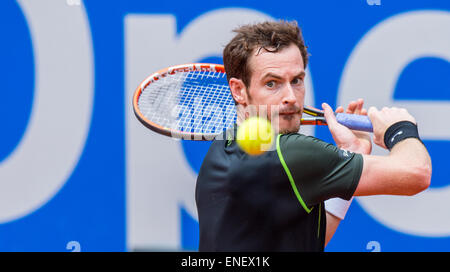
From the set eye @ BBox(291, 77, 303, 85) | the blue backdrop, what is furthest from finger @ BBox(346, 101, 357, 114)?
the blue backdrop

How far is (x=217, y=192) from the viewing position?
171 centimetres

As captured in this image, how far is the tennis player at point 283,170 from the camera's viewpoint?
1580 mm

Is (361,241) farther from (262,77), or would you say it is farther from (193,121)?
(262,77)

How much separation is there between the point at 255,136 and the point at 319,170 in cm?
23

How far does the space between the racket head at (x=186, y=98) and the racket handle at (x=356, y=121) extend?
21.4 inches

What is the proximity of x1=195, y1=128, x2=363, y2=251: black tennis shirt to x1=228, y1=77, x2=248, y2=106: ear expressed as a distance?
0.21 metres

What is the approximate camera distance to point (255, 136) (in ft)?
5.54

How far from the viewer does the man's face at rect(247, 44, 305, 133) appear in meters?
1.75

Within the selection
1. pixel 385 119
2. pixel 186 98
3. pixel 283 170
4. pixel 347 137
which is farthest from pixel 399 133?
pixel 186 98

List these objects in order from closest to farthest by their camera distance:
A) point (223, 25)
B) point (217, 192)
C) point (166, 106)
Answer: point (217, 192) < point (166, 106) < point (223, 25)

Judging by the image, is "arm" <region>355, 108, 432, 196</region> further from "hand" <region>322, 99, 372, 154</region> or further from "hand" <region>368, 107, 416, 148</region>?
"hand" <region>322, 99, 372, 154</region>

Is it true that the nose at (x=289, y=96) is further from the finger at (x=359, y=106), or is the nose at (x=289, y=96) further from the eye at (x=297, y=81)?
the finger at (x=359, y=106)

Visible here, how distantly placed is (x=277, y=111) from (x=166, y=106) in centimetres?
93

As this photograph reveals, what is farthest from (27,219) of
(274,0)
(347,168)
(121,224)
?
(347,168)
